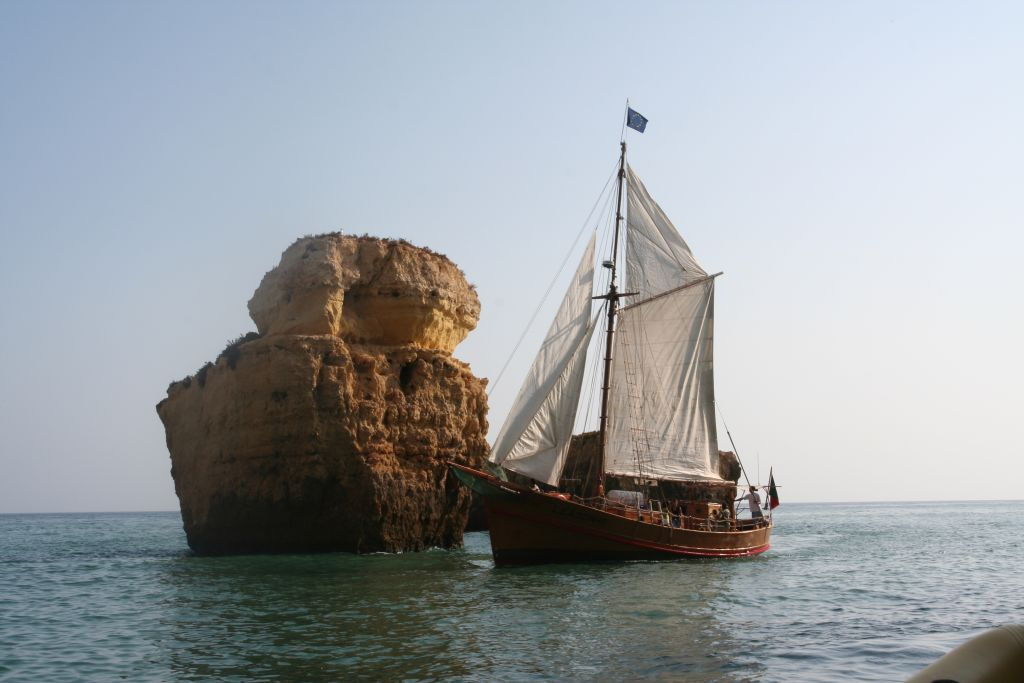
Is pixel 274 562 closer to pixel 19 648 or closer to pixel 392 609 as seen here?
pixel 392 609

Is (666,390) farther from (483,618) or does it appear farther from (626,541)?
(483,618)

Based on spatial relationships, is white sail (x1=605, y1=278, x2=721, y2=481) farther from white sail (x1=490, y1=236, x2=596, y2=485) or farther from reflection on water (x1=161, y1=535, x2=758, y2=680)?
reflection on water (x1=161, y1=535, x2=758, y2=680)

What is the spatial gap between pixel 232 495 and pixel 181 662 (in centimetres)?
1896

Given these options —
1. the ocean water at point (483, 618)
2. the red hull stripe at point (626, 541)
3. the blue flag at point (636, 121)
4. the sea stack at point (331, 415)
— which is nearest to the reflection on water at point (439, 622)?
the ocean water at point (483, 618)

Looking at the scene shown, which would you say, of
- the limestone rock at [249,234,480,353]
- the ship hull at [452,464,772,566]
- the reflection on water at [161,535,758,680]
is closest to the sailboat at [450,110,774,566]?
the ship hull at [452,464,772,566]

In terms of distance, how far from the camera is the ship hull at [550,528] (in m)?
29.5

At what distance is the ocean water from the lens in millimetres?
13070

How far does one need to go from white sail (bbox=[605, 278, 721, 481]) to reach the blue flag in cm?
746

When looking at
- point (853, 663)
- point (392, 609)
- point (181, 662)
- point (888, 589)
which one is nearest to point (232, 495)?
point (392, 609)

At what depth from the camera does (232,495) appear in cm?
3192

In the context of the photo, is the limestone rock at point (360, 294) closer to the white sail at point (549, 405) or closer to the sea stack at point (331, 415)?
the sea stack at point (331, 415)

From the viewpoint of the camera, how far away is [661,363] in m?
35.9

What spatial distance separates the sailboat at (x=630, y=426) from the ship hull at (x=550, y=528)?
0.04 m

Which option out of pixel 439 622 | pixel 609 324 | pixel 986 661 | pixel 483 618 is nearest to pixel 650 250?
pixel 609 324
